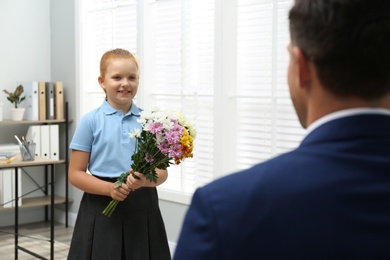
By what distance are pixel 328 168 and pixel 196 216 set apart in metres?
0.17

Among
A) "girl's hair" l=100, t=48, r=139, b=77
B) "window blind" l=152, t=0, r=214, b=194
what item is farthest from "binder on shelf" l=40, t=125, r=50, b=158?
"girl's hair" l=100, t=48, r=139, b=77

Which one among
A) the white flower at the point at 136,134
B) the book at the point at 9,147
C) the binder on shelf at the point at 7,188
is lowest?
the binder on shelf at the point at 7,188

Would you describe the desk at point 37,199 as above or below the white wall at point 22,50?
below

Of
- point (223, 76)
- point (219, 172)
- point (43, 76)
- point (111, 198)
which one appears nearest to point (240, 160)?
point (219, 172)

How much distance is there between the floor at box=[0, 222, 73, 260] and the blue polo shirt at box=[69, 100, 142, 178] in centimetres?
192

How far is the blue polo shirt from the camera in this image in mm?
2617

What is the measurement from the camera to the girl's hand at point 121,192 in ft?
8.03

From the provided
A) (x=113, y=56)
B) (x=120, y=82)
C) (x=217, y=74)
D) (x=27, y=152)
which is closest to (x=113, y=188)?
(x=120, y=82)

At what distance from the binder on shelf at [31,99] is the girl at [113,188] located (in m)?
2.65

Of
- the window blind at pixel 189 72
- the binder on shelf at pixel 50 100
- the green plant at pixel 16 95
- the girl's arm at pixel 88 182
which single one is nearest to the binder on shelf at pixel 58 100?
the binder on shelf at pixel 50 100

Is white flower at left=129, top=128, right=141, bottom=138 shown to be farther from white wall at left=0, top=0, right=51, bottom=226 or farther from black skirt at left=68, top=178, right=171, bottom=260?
white wall at left=0, top=0, right=51, bottom=226

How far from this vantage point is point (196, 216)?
2.33 ft

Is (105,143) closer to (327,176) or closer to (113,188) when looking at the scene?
(113,188)

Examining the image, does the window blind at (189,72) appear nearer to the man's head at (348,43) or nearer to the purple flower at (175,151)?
the purple flower at (175,151)
